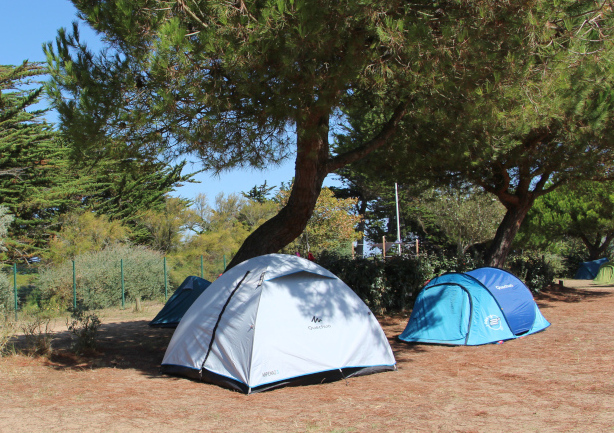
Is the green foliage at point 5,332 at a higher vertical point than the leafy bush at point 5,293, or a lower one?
lower

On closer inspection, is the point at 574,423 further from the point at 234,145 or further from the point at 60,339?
the point at 60,339

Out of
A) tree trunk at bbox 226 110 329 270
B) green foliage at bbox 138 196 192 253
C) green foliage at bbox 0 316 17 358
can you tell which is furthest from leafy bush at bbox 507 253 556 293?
green foliage at bbox 138 196 192 253

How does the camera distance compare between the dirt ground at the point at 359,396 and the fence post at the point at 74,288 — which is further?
the fence post at the point at 74,288

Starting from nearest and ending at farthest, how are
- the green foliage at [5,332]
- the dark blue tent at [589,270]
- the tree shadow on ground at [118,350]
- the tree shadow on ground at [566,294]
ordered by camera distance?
the green foliage at [5,332] → the tree shadow on ground at [118,350] → the tree shadow on ground at [566,294] → the dark blue tent at [589,270]

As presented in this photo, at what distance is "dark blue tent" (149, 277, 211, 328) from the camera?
1328cm

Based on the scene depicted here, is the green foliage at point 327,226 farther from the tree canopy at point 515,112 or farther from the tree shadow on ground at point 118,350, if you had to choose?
the tree shadow on ground at point 118,350

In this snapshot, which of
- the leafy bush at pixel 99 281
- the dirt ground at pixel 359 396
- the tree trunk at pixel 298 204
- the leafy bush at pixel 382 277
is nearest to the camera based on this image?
the dirt ground at pixel 359 396

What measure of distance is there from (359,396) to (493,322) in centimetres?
439

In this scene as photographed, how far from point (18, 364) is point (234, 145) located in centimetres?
474

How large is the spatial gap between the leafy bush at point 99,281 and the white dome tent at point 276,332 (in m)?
12.9

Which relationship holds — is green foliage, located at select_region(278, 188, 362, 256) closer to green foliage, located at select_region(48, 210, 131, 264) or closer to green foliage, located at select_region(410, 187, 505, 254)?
green foliage, located at select_region(410, 187, 505, 254)

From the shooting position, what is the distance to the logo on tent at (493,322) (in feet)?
32.8

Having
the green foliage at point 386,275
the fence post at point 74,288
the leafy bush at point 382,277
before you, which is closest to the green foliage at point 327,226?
the fence post at point 74,288

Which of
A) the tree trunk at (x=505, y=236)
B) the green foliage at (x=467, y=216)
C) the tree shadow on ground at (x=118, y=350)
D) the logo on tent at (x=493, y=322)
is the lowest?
the tree shadow on ground at (x=118, y=350)
